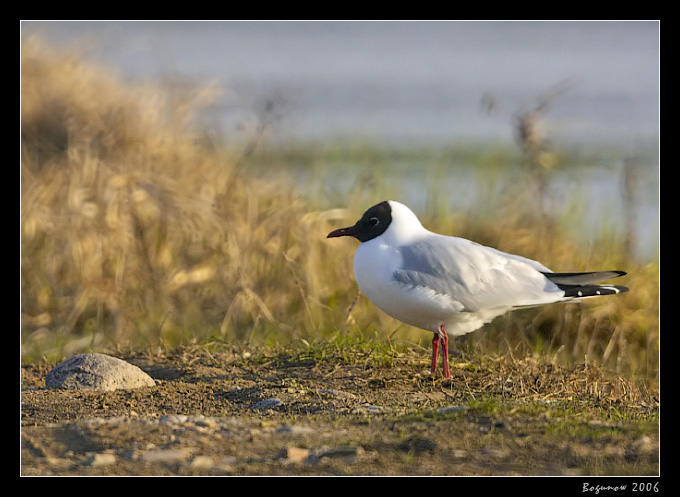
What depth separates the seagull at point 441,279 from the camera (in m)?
5.18

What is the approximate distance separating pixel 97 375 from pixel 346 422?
1413 mm

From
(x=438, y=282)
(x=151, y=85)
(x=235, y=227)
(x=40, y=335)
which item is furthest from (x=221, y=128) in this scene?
(x=438, y=282)

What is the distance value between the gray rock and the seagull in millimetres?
1326

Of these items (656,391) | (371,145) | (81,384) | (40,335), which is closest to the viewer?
(81,384)

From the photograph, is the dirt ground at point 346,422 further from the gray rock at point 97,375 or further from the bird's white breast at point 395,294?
the bird's white breast at point 395,294

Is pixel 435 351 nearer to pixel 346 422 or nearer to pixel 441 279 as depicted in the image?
pixel 441 279

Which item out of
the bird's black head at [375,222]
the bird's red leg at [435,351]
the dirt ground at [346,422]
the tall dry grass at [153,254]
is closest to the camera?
the dirt ground at [346,422]

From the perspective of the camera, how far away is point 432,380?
199 inches

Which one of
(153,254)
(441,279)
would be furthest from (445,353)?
(153,254)

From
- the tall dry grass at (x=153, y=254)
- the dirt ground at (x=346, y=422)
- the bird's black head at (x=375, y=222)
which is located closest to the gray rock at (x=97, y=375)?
the dirt ground at (x=346, y=422)

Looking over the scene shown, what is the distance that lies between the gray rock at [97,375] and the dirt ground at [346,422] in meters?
0.09

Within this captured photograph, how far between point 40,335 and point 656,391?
4.19m

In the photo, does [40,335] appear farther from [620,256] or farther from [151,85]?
[620,256]

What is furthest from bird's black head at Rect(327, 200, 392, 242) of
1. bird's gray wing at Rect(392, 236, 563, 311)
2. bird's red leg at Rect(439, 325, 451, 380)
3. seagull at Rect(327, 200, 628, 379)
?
bird's red leg at Rect(439, 325, 451, 380)
